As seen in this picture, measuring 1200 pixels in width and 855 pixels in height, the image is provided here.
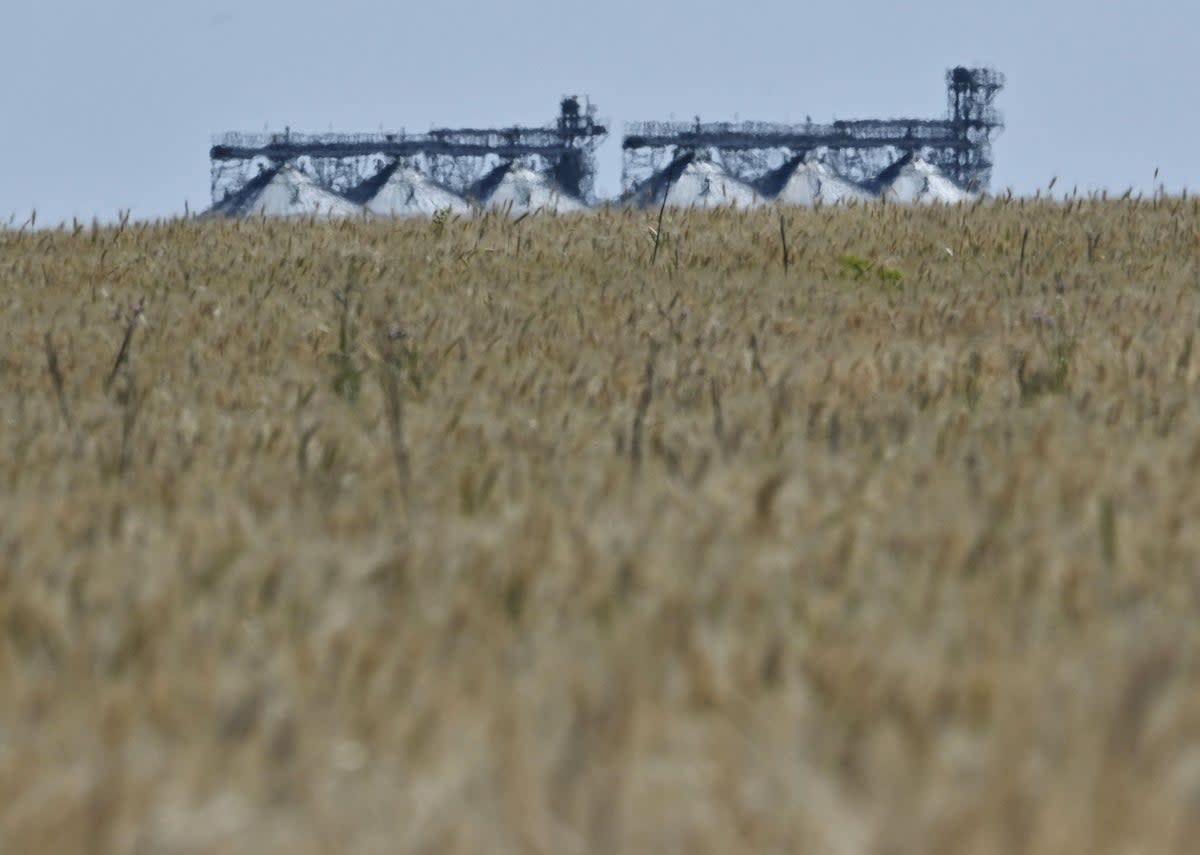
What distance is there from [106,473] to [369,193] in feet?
234

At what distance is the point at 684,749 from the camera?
54.8 inches

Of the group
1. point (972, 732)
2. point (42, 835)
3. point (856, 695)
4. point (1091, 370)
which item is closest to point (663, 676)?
point (856, 695)

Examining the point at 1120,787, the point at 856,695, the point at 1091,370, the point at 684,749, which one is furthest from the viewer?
the point at 1091,370

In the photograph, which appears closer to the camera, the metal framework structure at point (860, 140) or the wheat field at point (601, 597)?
the wheat field at point (601, 597)

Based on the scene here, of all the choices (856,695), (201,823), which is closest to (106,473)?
(856,695)

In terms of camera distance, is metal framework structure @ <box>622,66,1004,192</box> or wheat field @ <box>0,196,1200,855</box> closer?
wheat field @ <box>0,196,1200,855</box>

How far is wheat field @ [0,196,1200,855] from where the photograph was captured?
121cm

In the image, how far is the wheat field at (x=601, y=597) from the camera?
121 centimetres

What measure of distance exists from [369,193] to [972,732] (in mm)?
73078

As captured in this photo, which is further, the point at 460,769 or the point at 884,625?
the point at 884,625

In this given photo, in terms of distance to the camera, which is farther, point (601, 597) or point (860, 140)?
point (860, 140)

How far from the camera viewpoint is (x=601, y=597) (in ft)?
6.37

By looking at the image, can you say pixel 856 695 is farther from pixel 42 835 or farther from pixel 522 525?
pixel 522 525

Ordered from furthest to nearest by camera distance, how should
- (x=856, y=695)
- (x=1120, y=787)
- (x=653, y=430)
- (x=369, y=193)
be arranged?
(x=369, y=193)
(x=653, y=430)
(x=856, y=695)
(x=1120, y=787)
